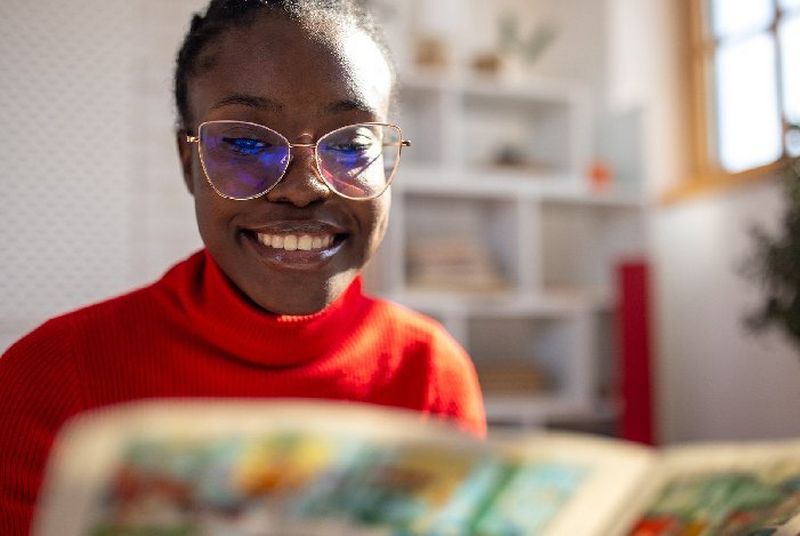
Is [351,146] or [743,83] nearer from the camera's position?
[351,146]

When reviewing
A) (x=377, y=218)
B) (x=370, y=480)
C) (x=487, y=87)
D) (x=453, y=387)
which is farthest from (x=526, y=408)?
(x=370, y=480)

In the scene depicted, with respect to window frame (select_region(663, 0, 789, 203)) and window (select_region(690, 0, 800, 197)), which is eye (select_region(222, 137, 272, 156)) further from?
window frame (select_region(663, 0, 789, 203))

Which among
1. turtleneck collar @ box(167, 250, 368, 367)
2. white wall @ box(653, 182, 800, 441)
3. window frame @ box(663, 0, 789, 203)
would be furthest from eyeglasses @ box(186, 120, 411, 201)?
window frame @ box(663, 0, 789, 203)

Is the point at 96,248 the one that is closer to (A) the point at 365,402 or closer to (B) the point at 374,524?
(A) the point at 365,402

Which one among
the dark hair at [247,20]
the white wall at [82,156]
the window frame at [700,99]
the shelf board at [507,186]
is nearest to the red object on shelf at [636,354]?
the shelf board at [507,186]

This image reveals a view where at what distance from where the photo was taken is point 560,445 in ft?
1.90

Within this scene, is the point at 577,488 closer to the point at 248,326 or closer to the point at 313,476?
the point at 313,476

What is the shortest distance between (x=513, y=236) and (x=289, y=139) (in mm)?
2790

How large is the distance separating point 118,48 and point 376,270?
2178 mm

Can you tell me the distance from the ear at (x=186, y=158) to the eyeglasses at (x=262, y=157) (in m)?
0.05

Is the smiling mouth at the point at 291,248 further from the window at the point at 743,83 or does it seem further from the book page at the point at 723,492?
the window at the point at 743,83

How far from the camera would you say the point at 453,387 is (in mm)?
1051

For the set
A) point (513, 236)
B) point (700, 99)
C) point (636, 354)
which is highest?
point (700, 99)

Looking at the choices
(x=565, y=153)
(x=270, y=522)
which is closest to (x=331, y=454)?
(x=270, y=522)
